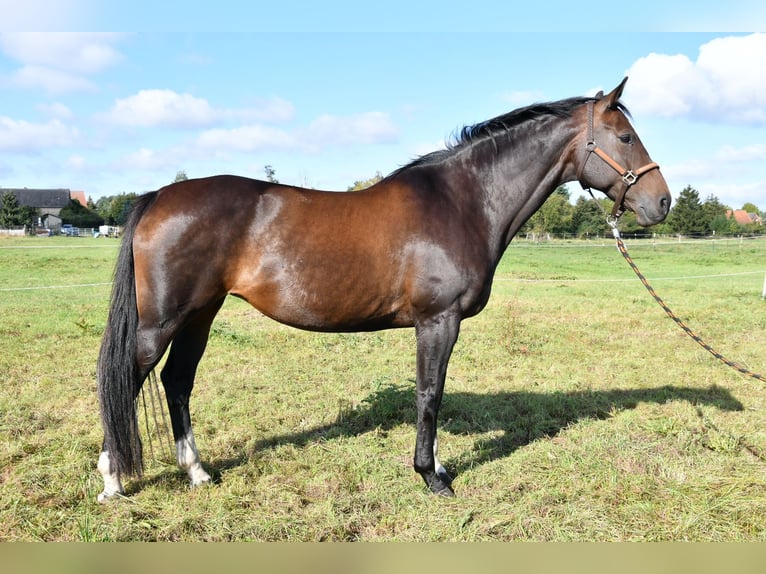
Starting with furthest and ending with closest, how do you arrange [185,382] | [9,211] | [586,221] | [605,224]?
[9,211] → [586,221] → [605,224] → [185,382]

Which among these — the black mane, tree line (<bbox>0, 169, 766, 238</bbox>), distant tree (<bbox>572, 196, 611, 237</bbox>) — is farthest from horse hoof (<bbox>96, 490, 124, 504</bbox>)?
distant tree (<bbox>572, 196, 611, 237</bbox>)

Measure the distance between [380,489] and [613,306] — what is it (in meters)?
9.35

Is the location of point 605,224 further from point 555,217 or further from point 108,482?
point 108,482

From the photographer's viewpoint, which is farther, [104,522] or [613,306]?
[613,306]

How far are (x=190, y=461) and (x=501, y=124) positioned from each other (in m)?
3.48

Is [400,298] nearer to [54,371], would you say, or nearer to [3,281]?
[54,371]

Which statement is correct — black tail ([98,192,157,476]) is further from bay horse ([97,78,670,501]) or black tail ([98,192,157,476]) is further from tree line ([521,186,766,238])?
tree line ([521,186,766,238])

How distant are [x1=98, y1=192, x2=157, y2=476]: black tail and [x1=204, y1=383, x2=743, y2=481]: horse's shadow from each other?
0.74 meters

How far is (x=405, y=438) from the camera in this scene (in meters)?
4.68

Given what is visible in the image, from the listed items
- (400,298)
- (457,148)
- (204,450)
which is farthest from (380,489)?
(457,148)

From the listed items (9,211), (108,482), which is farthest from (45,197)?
(108,482)

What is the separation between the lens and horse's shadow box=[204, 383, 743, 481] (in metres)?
4.54

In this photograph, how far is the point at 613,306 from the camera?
1146cm

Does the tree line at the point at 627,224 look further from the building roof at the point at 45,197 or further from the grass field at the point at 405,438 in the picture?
the building roof at the point at 45,197
